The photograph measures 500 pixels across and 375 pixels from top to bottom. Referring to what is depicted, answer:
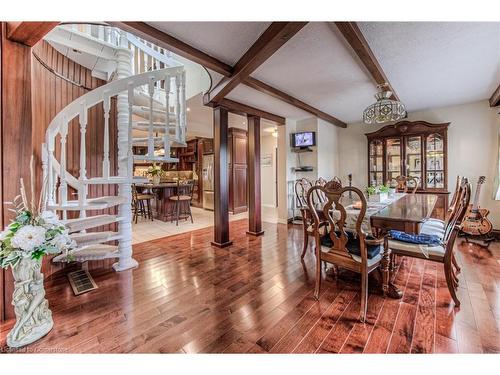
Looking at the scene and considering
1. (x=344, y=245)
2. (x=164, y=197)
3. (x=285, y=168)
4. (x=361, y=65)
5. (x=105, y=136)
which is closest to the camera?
(x=344, y=245)

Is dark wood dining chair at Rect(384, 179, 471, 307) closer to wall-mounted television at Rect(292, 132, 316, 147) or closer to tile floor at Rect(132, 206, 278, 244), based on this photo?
wall-mounted television at Rect(292, 132, 316, 147)

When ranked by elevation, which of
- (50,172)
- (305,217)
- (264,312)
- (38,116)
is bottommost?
(264,312)

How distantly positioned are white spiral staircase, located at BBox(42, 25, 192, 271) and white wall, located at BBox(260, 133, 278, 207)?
4359 mm

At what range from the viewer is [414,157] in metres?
4.42

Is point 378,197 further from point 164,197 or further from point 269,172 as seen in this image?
point 269,172

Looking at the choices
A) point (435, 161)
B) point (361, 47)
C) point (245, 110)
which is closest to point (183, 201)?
point (245, 110)

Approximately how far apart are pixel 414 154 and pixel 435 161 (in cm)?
35

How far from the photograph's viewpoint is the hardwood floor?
146 cm

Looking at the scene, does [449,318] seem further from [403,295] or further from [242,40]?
[242,40]

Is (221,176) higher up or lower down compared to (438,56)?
lower down

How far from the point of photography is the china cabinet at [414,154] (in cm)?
416

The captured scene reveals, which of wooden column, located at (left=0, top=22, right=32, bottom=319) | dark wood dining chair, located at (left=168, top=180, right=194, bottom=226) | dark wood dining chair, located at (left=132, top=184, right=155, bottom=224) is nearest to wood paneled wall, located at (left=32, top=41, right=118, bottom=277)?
wooden column, located at (left=0, top=22, right=32, bottom=319)
